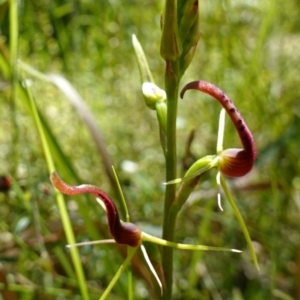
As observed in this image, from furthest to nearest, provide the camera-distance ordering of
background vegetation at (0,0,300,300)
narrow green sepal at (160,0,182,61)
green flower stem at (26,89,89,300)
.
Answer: background vegetation at (0,0,300,300) → green flower stem at (26,89,89,300) → narrow green sepal at (160,0,182,61)

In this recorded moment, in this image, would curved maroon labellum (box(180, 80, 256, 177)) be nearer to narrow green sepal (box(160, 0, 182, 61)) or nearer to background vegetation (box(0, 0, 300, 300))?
narrow green sepal (box(160, 0, 182, 61))

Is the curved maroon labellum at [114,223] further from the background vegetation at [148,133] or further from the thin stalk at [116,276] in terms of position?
the background vegetation at [148,133]

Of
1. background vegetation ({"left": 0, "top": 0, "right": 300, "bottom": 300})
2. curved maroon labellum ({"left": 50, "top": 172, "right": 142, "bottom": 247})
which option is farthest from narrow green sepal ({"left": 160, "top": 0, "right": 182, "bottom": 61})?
background vegetation ({"left": 0, "top": 0, "right": 300, "bottom": 300})

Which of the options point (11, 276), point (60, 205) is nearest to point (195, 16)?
point (60, 205)

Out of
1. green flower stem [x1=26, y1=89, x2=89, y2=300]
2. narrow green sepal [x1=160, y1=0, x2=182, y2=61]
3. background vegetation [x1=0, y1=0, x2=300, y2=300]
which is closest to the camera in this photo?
narrow green sepal [x1=160, y1=0, x2=182, y2=61]

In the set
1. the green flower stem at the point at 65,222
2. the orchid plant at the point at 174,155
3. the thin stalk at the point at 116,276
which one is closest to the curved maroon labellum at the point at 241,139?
the orchid plant at the point at 174,155

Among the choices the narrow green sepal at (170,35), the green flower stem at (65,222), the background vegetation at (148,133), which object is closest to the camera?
the narrow green sepal at (170,35)

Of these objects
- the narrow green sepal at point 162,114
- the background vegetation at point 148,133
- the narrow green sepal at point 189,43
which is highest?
the narrow green sepal at point 189,43

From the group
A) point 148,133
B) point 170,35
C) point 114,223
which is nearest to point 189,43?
point 170,35
